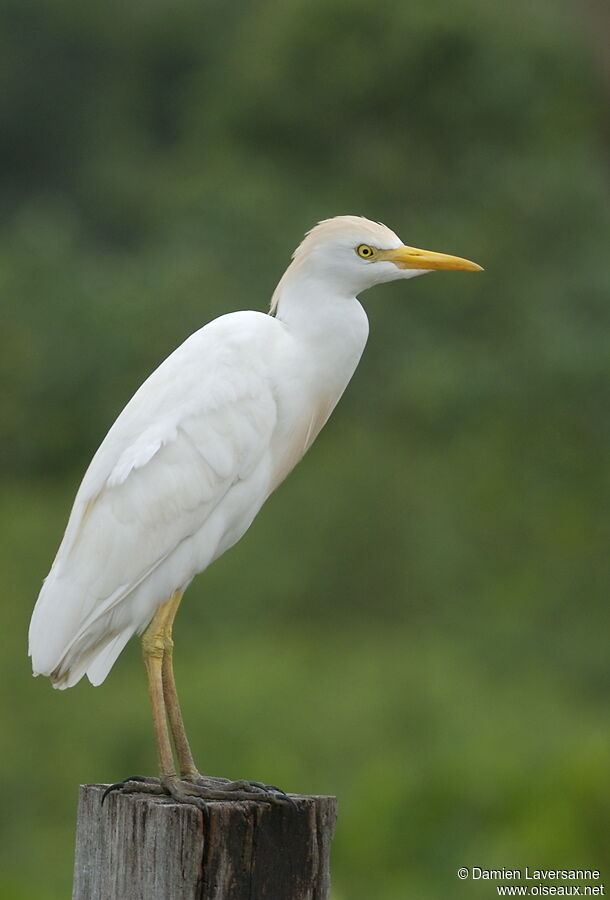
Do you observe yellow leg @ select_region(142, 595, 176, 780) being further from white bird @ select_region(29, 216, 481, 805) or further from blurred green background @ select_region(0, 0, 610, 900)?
blurred green background @ select_region(0, 0, 610, 900)

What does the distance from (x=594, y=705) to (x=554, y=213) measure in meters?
4.87

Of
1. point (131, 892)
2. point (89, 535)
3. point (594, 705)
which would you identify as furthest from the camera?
point (594, 705)

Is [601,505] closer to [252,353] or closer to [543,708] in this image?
[543,708]

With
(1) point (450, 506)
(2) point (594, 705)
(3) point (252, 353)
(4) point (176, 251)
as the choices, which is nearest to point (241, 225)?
(4) point (176, 251)

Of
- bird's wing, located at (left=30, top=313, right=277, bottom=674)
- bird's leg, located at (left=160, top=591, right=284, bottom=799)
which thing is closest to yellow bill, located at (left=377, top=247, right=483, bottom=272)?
bird's wing, located at (left=30, top=313, right=277, bottom=674)

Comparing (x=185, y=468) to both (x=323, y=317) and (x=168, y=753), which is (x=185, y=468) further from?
(x=168, y=753)

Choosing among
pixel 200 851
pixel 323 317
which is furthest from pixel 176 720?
pixel 323 317

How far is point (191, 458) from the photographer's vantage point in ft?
9.69

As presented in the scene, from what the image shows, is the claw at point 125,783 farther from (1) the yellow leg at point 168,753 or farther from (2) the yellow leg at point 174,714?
Result: (2) the yellow leg at point 174,714

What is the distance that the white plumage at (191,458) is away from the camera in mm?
2893

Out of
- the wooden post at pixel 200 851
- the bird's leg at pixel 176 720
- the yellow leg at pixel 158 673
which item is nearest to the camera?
the wooden post at pixel 200 851

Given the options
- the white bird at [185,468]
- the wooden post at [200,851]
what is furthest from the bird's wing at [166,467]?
the wooden post at [200,851]

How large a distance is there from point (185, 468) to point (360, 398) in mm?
6594

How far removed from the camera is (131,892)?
2.16m
